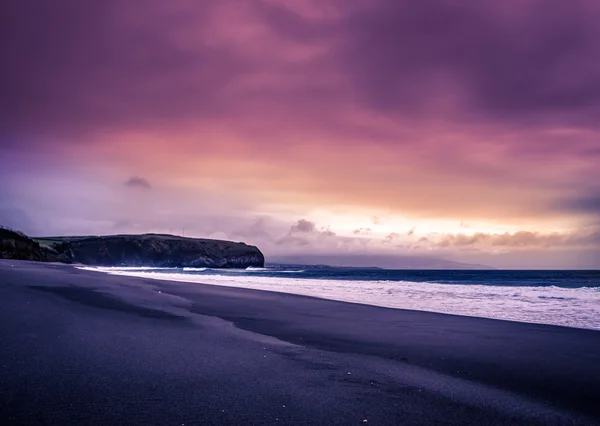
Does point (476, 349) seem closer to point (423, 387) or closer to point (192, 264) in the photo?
point (423, 387)

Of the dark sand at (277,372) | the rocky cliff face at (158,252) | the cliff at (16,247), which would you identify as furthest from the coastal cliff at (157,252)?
the dark sand at (277,372)

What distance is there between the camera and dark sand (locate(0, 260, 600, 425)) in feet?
16.4

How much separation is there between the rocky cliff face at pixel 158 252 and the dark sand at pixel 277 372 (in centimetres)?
16469

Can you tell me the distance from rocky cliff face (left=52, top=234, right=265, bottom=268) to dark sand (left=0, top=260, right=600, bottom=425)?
165 meters

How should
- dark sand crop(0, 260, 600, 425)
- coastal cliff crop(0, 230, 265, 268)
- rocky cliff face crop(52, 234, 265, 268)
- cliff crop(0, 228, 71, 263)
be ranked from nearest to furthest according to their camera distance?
dark sand crop(0, 260, 600, 425) < cliff crop(0, 228, 71, 263) < coastal cliff crop(0, 230, 265, 268) < rocky cliff face crop(52, 234, 265, 268)

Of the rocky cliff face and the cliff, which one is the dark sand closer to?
the cliff

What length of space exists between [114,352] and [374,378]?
14.4 feet

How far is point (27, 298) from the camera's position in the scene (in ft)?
47.3

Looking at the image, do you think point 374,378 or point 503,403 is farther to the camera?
point 374,378

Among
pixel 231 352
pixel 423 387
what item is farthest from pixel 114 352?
pixel 423 387

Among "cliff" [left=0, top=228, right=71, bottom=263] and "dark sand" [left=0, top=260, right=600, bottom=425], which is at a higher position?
"cliff" [left=0, top=228, right=71, bottom=263]

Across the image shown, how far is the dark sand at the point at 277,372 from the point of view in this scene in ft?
16.4

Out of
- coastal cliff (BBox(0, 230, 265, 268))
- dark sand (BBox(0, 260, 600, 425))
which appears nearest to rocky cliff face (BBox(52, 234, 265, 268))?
coastal cliff (BBox(0, 230, 265, 268))

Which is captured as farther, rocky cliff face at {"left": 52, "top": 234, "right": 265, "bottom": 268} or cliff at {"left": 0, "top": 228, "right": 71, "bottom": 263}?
rocky cliff face at {"left": 52, "top": 234, "right": 265, "bottom": 268}
